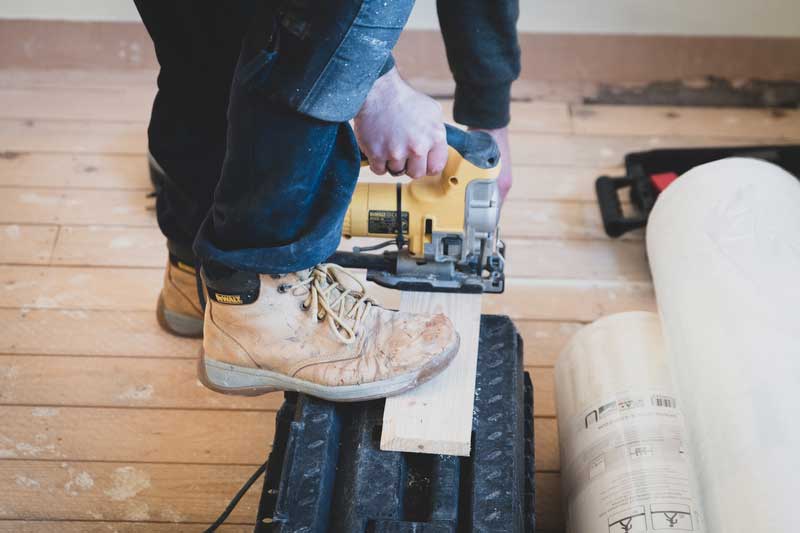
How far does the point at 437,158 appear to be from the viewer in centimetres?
126

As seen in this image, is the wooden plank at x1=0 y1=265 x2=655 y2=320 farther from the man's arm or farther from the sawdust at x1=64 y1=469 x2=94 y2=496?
the sawdust at x1=64 y1=469 x2=94 y2=496

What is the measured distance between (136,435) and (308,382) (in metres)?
0.50

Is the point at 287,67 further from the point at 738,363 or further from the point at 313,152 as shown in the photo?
the point at 738,363

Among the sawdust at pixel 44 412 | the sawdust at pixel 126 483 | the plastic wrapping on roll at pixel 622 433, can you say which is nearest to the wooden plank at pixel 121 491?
the sawdust at pixel 126 483

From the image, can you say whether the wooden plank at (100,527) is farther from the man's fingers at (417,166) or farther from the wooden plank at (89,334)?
the man's fingers at (417,166)

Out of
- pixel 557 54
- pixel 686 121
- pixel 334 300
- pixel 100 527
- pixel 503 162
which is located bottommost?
pixel 100 527

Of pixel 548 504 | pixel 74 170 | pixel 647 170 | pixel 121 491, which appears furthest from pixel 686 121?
pixel 121 491

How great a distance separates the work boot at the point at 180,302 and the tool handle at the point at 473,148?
1.73 feet

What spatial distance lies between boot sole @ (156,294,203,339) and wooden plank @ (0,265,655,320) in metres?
0.09

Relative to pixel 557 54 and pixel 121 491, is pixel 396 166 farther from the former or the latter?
pixel 557 54

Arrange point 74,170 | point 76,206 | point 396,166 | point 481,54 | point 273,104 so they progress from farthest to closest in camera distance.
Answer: point 74,170 → point 76,206 → point 481,54 → point 396,166 → point 273,104

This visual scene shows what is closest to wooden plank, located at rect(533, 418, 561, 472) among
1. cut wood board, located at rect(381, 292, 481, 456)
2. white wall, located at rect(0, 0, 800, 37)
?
cut wood board, located at rect(381, 292, 481, 456)

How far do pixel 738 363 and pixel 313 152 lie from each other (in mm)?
654

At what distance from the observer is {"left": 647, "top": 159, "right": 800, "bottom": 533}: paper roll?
1.04m
